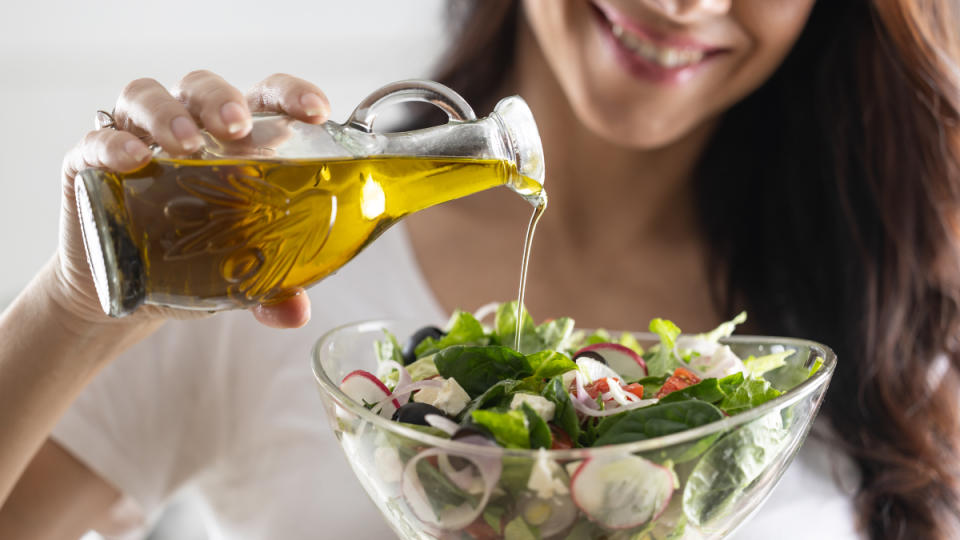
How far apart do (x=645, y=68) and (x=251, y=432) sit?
2.96ft

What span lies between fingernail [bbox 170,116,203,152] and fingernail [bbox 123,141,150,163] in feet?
0.10

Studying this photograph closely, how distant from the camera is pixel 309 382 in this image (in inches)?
62.4

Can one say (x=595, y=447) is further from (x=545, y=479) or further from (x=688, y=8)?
(x=688, y=8)

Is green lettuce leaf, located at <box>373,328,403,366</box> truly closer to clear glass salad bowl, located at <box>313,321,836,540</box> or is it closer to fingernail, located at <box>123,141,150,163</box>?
clear glass salad bowl, located at <box>313,321,836,540</box>

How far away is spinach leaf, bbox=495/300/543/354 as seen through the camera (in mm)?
964

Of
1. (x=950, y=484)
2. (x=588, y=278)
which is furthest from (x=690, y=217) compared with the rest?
(x=950, y=484)

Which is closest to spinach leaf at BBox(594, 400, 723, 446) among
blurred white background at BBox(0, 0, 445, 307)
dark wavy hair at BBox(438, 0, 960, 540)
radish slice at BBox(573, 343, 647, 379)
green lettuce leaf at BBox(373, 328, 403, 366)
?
radish slice at BBox(573, 343, 647, 379)

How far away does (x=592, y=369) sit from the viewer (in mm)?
766

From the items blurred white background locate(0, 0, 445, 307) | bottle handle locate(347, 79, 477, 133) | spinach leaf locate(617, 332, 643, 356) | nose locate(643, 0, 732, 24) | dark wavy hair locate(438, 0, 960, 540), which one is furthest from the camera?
blurred white background locate(0, 0, 445, 307)

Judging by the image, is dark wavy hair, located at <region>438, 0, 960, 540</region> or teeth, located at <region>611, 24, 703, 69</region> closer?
teeth, located at <region>611, 24, 703, 69</region>

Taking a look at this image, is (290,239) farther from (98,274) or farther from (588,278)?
(588,278)

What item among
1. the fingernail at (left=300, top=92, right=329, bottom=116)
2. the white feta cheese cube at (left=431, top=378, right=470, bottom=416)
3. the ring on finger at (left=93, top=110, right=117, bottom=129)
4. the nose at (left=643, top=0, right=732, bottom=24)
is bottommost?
the white feta cheese cube at (left=431, top=378, right=470, bottom=416)

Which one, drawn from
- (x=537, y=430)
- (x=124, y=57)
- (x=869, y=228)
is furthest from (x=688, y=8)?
(x=124, y=57)

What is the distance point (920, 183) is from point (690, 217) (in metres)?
0.47
